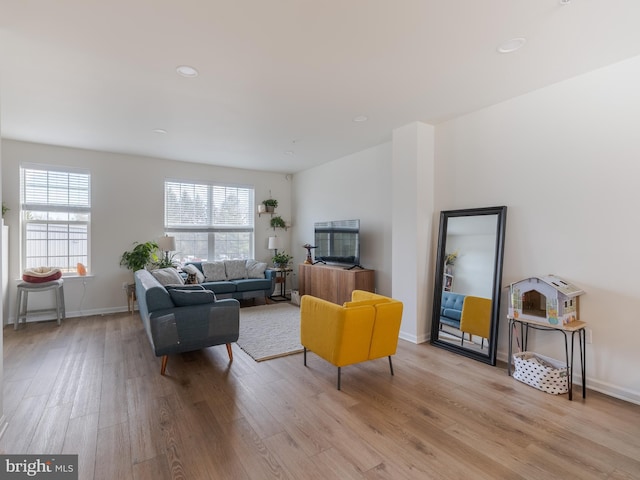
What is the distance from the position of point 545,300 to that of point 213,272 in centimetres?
515

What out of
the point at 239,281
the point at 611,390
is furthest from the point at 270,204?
the point at 611,390

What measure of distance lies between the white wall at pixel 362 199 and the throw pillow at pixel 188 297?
9.13 ft

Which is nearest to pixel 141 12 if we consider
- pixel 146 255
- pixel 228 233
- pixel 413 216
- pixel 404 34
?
pixel 404 34

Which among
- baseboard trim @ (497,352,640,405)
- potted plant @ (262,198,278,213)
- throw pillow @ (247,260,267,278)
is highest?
potted plant @ (262,198,278,213)

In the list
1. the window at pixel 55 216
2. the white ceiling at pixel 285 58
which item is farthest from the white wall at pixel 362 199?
the window at pixel 55 216

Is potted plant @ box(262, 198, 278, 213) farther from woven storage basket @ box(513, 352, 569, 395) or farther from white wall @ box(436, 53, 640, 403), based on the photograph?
woven storage basket @ box(513, 352, 569, 395)

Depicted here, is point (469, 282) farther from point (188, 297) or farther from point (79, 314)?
point (79, 314)

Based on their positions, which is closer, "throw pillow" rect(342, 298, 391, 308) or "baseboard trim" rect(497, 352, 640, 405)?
"baseboard trim" rect(497, 352, 640, 405)

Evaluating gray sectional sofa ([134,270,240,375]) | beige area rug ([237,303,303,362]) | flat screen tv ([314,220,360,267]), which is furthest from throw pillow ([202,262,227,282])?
gray sectional sofa ([134,270,240,375])

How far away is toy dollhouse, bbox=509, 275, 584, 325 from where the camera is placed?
275cm

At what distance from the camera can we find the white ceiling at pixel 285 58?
205 centimetres

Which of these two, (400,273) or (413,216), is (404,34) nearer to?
(413,216)

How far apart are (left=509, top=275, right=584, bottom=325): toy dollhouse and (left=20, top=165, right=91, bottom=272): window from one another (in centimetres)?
636

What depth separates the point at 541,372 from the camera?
281cm
